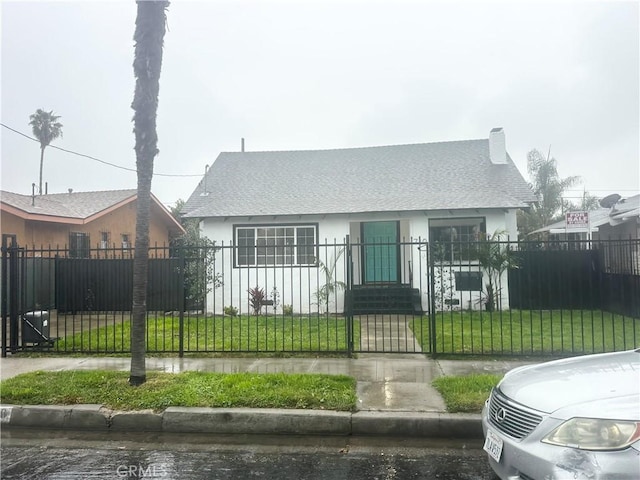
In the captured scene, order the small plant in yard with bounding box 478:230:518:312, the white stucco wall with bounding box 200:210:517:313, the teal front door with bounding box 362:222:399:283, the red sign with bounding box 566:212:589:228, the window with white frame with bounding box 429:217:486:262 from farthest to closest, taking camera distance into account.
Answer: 1. the teal front door with bounding box 362:222:399:283
2. the window with white frame with bounding box 429:217:486:262
3. the white stucco wall with bounding box 200:210:517:313
4. the small plant in yard with bounding box 478:230:518:312
5. the red sign with bounding box 566:212:589:228

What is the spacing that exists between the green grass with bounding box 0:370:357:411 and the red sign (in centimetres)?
789

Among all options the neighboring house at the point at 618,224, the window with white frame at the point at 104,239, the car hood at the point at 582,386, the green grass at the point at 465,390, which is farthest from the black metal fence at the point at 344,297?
the window with white frame at the point at 104,239

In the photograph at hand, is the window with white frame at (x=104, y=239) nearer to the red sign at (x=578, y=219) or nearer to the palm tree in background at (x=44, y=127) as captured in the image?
the red sign at (x=578, y=219)

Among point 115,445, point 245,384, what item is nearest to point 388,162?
point 245,384

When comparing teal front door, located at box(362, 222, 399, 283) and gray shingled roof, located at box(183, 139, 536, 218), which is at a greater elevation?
gray shingled roof, located at box(183, 139, 536, 218)

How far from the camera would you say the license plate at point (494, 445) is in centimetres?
295

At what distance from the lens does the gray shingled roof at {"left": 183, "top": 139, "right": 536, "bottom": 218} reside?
41.9 feet

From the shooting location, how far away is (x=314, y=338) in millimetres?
8883

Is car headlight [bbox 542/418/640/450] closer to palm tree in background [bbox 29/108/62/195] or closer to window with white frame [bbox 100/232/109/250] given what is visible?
window with white frame [bbox 100/232/109/250]

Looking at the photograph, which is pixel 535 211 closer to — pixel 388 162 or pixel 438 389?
pixel 388 162

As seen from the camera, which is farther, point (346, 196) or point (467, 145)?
point (467, 145)

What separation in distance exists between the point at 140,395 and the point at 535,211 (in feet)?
91.2

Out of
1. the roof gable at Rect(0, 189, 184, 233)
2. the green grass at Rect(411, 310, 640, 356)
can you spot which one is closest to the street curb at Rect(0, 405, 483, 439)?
the green grass at Rect(411, 310, 640, 356)

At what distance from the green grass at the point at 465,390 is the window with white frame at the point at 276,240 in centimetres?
758
